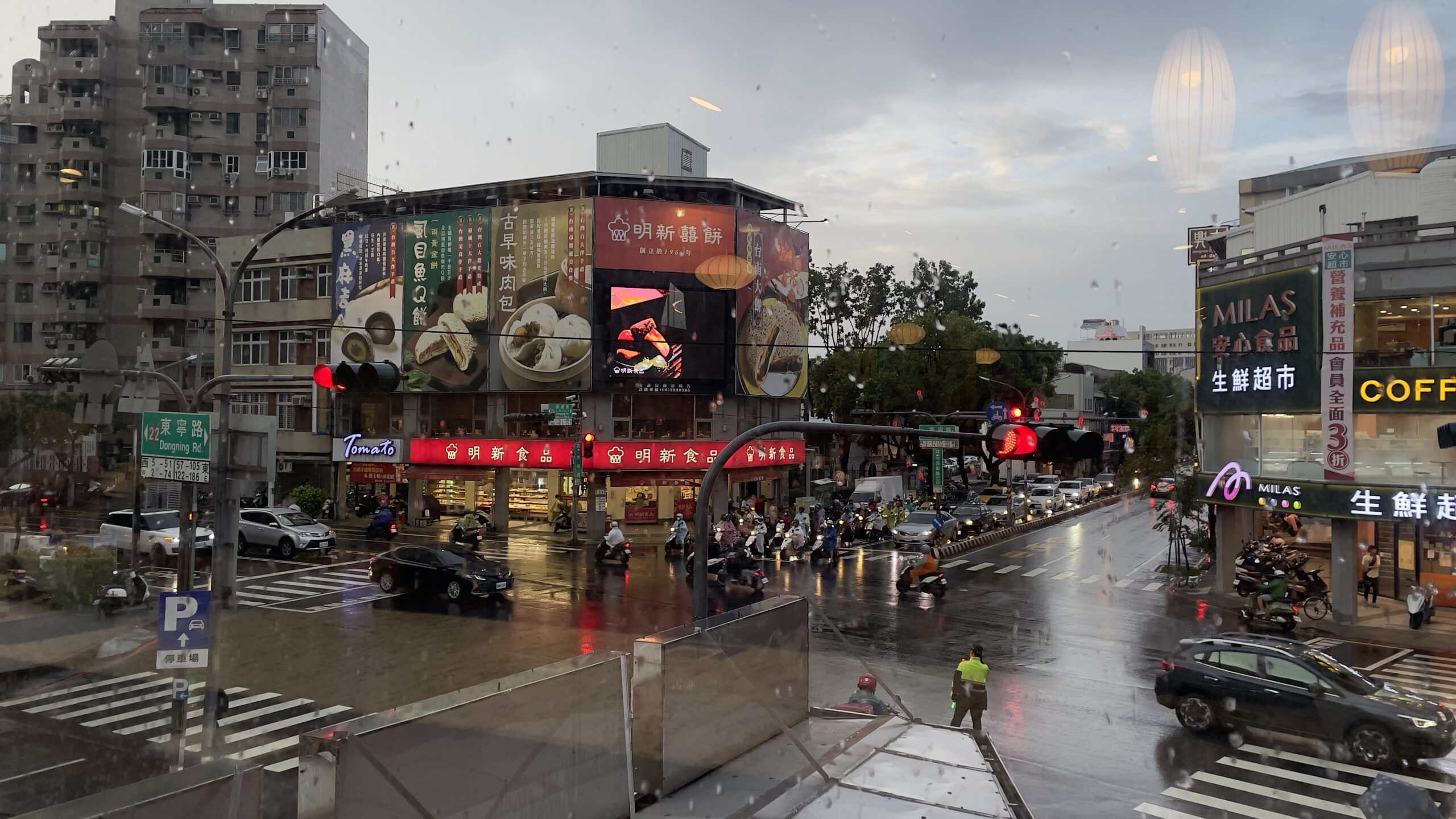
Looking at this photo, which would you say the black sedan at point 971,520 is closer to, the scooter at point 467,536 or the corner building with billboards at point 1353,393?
the corner building with billboards at point 1353,393

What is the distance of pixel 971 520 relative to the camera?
3969 centimetres

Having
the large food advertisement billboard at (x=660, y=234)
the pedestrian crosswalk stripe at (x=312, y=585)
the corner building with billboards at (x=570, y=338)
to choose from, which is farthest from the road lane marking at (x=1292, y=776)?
the large food advertisement billboard at (x=660, y=234)

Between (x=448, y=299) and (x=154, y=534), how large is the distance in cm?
1569

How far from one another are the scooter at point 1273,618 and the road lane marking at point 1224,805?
41.2 feet

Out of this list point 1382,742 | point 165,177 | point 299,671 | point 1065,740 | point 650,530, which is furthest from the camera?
point 165,177

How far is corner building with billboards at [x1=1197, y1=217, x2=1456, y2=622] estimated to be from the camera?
2142 centimetres

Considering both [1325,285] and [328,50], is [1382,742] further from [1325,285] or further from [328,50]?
[328,50]

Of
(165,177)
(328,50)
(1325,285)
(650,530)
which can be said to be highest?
(328,50)

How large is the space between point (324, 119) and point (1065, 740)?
5701cm

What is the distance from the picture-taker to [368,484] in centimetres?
4459

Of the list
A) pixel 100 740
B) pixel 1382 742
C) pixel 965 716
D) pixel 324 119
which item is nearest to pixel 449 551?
pixel 100 740

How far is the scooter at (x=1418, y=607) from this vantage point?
21.1 m

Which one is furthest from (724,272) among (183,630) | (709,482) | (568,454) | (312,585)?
(183,630)

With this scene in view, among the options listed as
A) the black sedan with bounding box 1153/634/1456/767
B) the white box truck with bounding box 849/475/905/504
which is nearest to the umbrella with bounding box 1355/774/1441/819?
the black sedan with bounding box 1153/634/1456/767
